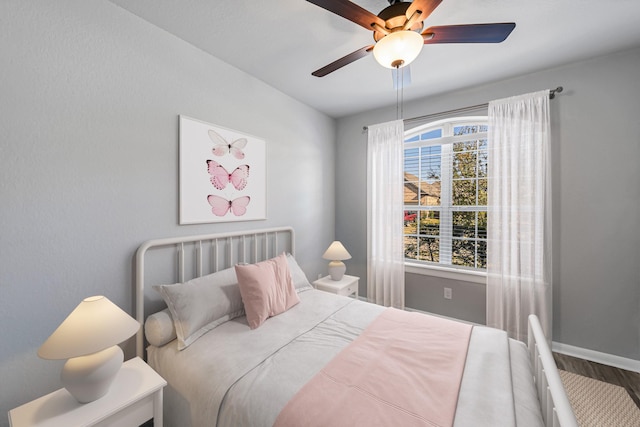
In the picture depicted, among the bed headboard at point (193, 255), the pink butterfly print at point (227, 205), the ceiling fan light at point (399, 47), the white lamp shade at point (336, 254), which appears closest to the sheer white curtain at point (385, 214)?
the white lamp shade at point (336, 254)

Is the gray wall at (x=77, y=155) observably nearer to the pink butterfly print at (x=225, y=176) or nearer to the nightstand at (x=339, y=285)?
the pink butterfly print at (x=225, y=176)

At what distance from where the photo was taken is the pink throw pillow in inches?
71.2

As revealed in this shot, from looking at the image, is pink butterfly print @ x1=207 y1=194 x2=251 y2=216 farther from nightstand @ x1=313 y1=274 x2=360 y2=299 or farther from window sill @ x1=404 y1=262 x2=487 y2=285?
window sill @ x1=404 y1=262 x2=487 y2=285

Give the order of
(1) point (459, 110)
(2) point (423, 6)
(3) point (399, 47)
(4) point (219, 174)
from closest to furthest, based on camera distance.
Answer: (2) point (423, 6) < (3) point (399, 47) < (4) point (219, 174) < (1) point (459, 110)

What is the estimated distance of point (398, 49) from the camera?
131 centimetres

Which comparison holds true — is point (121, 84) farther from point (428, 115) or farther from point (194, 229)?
point (428, 115)

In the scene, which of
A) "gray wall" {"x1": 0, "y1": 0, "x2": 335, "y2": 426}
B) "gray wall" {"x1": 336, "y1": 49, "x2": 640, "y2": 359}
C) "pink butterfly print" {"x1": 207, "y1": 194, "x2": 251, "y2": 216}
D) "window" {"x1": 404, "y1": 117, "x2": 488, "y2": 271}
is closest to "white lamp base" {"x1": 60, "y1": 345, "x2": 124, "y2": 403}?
"gray wall" {"x1": 0, "y1": 0, "x2": 335, "y2": 426}

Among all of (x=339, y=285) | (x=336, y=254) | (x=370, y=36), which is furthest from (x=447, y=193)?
(x=370, y=36)

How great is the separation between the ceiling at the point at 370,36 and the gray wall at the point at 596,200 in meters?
0.24

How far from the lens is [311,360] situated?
1.40 meters

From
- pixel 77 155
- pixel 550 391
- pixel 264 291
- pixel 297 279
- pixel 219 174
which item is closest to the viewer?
pixel 550 391

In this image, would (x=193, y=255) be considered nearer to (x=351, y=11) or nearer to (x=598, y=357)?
(x=351, y=11)

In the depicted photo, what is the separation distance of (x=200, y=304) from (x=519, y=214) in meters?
2.81

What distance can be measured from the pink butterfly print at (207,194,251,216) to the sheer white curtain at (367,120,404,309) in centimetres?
158
